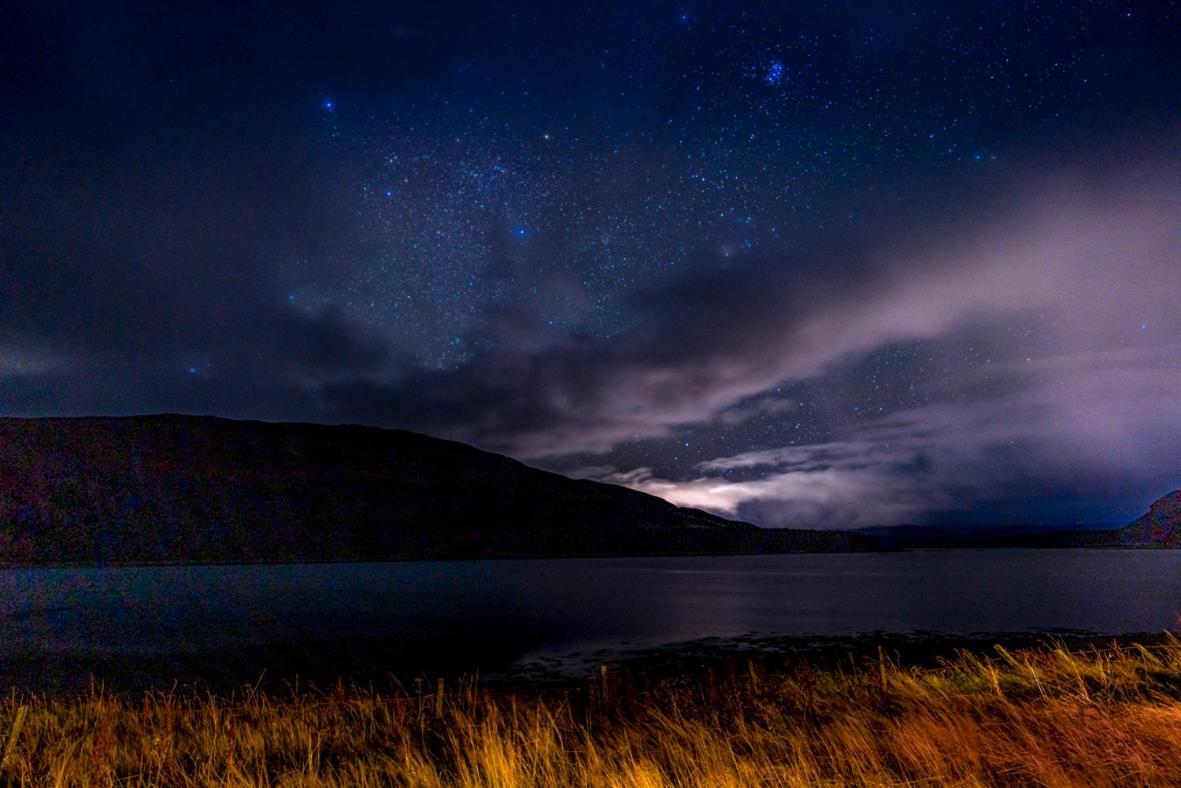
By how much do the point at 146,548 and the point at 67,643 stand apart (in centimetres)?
14610

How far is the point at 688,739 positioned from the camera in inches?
310

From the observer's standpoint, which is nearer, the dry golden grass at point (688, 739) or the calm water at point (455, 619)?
the dry golden grass at point (688, 739)

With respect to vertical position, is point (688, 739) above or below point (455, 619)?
above

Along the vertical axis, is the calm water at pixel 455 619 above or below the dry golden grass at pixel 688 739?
below

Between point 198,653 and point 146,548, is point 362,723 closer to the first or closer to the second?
point 198,653

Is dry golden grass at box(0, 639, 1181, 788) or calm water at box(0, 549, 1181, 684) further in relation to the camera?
calm water at box(0, 549, 1181, 684)

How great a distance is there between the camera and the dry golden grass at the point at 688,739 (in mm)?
6152

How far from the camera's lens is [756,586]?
92938 mm

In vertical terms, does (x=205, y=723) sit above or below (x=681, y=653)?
above

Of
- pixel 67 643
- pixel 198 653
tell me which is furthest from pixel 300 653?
pixel 67 643

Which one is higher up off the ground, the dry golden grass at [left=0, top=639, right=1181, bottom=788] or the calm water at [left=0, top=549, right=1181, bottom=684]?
the dry golden grass at [left=0, top=639, right=1181, bottom=788]

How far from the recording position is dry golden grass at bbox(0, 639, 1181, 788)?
242 inches

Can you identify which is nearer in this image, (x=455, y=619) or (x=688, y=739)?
(x=688, y=739)

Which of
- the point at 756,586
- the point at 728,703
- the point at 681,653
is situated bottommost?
the point at 756,586
